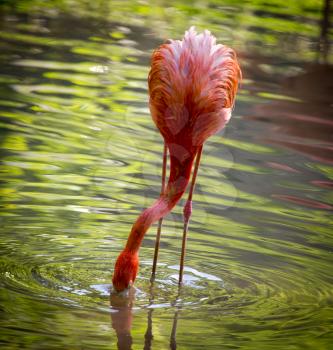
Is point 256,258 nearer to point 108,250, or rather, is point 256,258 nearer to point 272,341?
point 108,250

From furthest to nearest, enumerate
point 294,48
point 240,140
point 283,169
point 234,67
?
point 294,48 < point 240,140 < point 283,169 < point 234,67

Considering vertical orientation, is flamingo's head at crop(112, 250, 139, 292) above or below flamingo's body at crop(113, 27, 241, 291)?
below

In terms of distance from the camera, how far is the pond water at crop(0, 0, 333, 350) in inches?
169

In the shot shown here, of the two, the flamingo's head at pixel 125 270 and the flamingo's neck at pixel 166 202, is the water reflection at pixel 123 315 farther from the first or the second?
the flamingo's neck at pixel 166 202

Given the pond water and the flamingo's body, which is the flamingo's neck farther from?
the pond water

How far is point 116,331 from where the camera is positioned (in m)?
4.19

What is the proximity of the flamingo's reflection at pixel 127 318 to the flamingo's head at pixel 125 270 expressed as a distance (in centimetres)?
5

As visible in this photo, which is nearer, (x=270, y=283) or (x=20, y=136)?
(x=270, y=283)

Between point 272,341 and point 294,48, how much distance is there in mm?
7631

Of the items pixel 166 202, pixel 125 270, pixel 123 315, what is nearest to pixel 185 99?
pixel 166 202

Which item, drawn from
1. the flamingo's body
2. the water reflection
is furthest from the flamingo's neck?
the water reflection

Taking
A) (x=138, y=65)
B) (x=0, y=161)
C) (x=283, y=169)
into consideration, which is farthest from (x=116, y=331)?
(x=138, y=65)

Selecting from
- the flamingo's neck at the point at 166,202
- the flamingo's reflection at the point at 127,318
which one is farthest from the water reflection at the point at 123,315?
the flamingo's neck at the point at 166,202

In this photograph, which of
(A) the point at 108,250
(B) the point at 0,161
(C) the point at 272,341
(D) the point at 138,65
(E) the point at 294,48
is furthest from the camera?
(E) the point at 294,48
